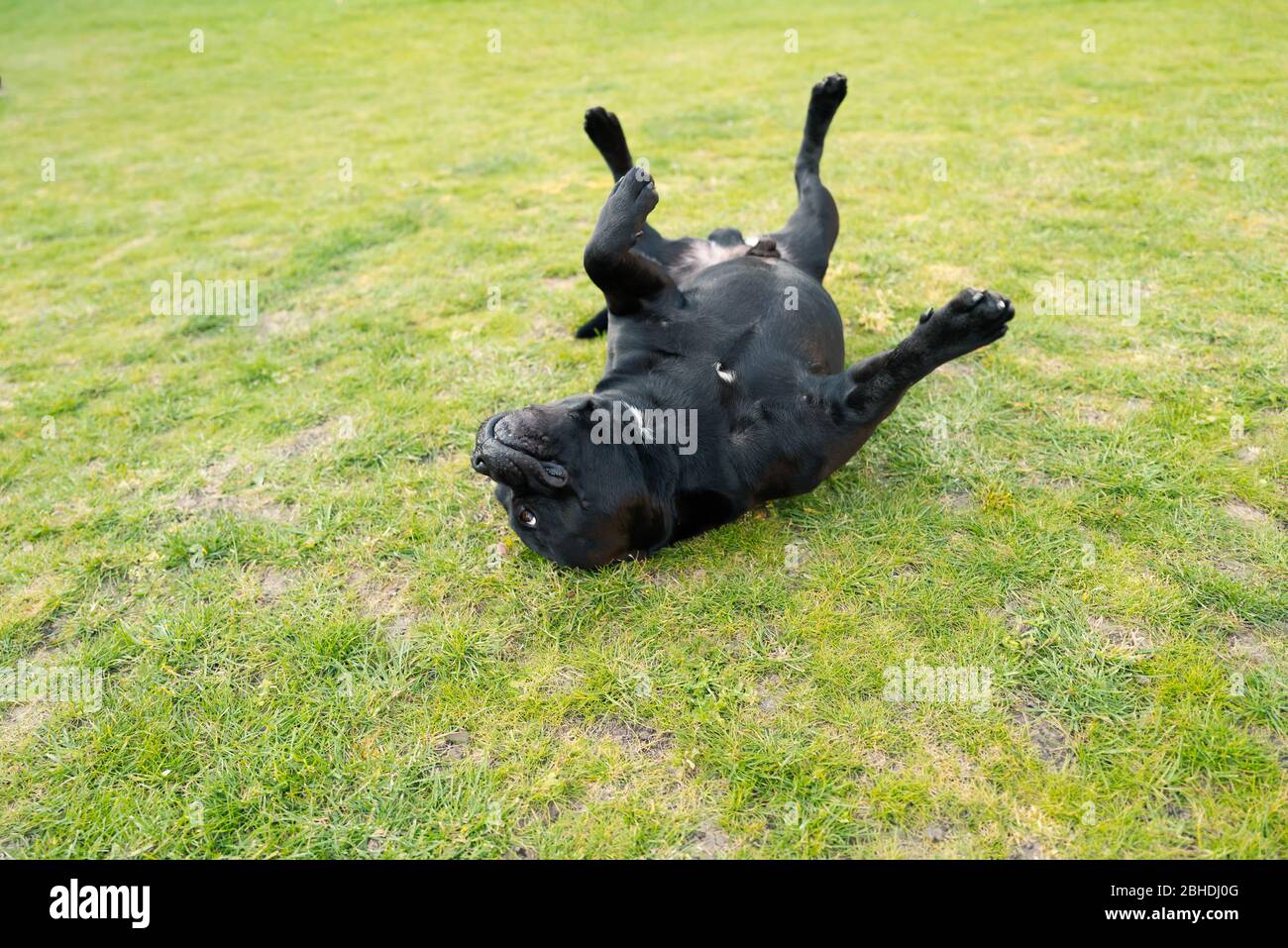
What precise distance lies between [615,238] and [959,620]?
215 centimetres

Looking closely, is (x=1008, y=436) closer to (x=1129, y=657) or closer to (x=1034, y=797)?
(x=1129, y=657)

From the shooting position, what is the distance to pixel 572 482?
289 centimetres

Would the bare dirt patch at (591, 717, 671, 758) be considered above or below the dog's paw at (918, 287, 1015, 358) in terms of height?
below

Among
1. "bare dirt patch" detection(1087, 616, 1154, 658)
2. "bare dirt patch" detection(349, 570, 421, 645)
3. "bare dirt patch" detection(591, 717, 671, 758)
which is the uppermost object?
"bare dirt patch" detection(1087, 616, 1154, 658)

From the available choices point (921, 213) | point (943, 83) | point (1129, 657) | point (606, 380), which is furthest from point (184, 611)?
point (943, 83)

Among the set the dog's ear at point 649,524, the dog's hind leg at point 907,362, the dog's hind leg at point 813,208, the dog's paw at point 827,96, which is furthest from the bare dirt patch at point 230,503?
the dog's paw at point 827,96

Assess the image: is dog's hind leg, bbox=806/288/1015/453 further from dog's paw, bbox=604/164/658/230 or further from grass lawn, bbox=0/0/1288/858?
dog's paw, bbox=604/164/658/230

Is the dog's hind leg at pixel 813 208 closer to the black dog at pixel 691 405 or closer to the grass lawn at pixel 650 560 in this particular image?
the black dog at pixel 691 405

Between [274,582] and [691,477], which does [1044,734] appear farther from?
[274,582]

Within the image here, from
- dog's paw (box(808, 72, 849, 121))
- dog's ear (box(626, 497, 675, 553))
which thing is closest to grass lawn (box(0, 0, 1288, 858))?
dog's ear (box(626, 497, 675, 553))

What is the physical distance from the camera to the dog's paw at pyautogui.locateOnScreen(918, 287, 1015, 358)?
2826 mm

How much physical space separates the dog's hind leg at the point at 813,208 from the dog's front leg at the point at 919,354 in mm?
1299

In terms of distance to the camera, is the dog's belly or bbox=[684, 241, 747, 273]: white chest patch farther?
bbox=[684, 241, 747, 273]: white chest patch

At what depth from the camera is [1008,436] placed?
374 cm
